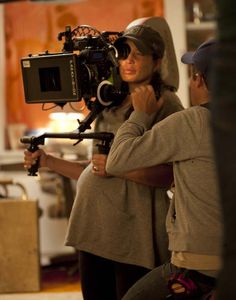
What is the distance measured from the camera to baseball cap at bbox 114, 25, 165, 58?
184cm

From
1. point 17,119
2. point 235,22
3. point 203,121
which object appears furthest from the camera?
point 17,119

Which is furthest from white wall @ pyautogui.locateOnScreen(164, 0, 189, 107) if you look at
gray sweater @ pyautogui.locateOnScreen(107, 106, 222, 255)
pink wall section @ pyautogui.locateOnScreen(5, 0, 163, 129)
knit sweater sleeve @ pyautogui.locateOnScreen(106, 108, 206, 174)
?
gray sweater @ pyautogui.locateOnScreen(107, 106, 222, 255)

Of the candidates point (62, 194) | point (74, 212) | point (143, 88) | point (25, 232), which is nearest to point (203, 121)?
point (143, 88)

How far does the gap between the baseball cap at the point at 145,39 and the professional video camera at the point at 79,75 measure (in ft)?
0.20

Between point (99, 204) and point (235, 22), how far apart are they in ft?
3.89

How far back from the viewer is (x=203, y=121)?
1484 mm

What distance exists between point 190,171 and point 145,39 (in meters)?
0.51

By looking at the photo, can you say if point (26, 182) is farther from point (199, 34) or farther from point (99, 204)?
point (99, 204)

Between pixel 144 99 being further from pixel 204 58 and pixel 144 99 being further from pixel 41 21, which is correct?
pixel 41 21

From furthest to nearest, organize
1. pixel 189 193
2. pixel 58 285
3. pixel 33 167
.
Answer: pixel 58 285 → pixel 33 167 → pixel 189 193

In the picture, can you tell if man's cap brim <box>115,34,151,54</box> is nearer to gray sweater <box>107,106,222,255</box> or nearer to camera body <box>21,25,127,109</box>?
camera body <box>21,25,127,109</box>

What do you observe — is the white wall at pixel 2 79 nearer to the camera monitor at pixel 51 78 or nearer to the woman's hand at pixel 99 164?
the camera monitor at pixel 51 78

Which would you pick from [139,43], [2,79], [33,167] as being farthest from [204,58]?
[2,79]

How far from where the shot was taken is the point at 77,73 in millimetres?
1813
